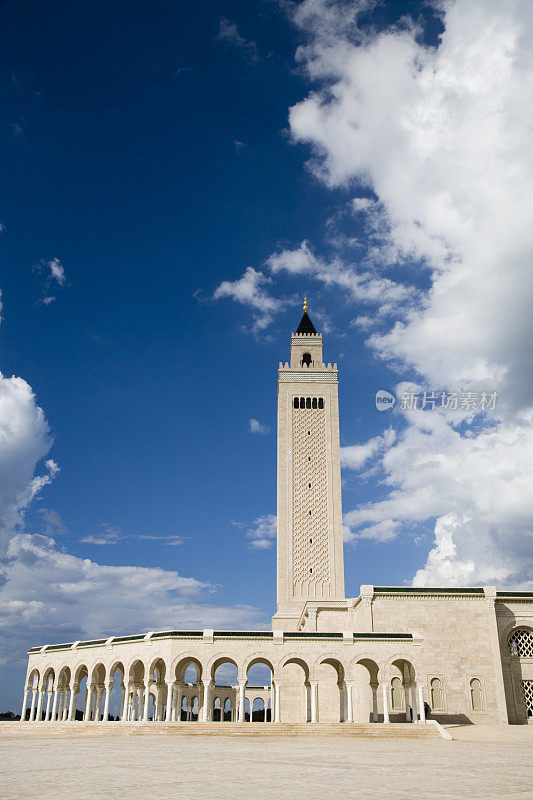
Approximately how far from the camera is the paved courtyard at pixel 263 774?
741cm

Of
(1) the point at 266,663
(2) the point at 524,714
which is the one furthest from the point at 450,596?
(1) the point at 266,663

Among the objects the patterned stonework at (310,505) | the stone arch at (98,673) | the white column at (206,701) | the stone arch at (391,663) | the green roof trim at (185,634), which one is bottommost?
the white column at (206,701)

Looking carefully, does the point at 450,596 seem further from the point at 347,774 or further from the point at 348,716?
the point at 347,774

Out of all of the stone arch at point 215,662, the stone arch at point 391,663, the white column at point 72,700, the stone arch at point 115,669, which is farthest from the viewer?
the white column at point 72,700

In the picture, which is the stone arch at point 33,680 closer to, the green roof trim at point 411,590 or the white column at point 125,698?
the white column at point 125,698

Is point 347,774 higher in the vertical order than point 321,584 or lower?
lower

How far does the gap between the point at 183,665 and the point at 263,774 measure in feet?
71.3

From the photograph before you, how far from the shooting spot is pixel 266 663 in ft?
92.4

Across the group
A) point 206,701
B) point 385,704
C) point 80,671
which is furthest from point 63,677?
point 385,704

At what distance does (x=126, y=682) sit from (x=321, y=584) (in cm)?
1531

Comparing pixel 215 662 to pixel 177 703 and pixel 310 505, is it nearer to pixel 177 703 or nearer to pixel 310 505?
pixel 177 703

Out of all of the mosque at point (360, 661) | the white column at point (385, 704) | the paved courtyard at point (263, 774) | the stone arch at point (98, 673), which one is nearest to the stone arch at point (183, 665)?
the mosque at point (360, 661)

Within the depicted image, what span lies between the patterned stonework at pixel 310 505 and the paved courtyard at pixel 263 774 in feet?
90.2

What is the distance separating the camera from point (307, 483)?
149 ft
